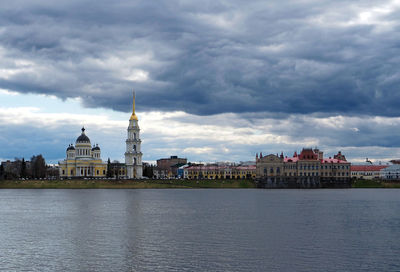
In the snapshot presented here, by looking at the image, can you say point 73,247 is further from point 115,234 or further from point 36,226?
point 36,226

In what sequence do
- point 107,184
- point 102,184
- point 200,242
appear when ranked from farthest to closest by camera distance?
point 107,184 < point 102,184 < point 200,242

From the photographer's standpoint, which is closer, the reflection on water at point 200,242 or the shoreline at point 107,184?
the reflection on water at point 200,242

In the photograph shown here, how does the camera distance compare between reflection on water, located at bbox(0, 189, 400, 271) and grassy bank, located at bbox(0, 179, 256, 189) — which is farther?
grassy bank, located at bbox(0, 179, 256, 189)

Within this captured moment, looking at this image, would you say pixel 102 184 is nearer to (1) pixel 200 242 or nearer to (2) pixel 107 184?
(2) pixel 107 184

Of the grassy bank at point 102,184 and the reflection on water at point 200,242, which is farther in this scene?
the grassy bank at point 102,184

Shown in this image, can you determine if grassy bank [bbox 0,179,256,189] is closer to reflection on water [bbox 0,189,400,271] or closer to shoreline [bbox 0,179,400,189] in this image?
shoreline [bbox 0,179,400,189]

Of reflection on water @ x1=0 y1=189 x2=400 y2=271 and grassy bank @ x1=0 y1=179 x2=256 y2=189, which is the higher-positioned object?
grassy bank @ x1=0 y1=179 x2=256 y2=189

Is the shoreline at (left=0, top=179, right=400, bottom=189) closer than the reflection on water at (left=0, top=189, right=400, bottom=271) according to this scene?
No

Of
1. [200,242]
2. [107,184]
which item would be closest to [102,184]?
[107,184]

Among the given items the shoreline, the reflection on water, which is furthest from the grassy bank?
the reflection on water

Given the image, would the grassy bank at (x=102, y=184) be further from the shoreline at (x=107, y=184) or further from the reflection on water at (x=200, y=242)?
the reflection on water at (x=200, y=242)

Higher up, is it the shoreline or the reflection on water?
the shoreline

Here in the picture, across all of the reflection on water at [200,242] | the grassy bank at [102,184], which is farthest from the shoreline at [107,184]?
the reflection on water at [200,242]

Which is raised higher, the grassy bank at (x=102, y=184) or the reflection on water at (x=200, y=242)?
the grassy bank at (x=102, y=184)
